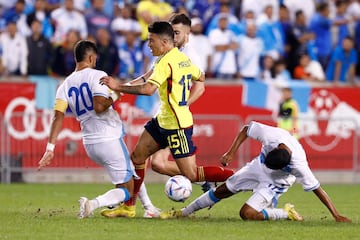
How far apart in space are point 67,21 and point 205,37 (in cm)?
310

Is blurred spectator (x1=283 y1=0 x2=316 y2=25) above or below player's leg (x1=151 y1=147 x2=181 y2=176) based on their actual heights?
→ above

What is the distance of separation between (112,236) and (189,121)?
2648 mm

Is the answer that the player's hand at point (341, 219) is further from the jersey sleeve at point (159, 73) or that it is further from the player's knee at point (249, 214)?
the jersey sleeve at point (159, 73)

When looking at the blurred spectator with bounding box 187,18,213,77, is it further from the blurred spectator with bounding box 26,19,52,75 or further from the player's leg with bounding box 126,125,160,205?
the player's leg with bounding box 126,125,160,205

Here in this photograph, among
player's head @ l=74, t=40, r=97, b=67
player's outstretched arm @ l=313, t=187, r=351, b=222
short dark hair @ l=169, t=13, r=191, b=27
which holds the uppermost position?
short dark hair @ l=169, t=13, r=191, b=27

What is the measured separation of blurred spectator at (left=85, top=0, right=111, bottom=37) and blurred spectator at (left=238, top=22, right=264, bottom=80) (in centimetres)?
310

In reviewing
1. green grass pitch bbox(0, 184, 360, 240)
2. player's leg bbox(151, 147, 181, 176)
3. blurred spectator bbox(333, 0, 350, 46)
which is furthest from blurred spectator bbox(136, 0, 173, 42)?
player's leg bbox(151, 147, 181, 176)

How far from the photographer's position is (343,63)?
81.0 feet

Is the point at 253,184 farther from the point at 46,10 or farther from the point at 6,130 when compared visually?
the point at 46,10

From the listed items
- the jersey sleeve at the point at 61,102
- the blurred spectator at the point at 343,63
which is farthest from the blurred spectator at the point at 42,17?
the jersey sleeve at the point at 61,102

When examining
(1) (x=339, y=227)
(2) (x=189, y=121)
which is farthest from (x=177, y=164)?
(1) (x=339, y=227)

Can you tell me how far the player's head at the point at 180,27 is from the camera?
14391mm

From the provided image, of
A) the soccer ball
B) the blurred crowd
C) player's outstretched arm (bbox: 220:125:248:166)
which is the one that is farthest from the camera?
the blurred crowd

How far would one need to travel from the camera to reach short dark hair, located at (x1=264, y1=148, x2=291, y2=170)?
12.4 m
